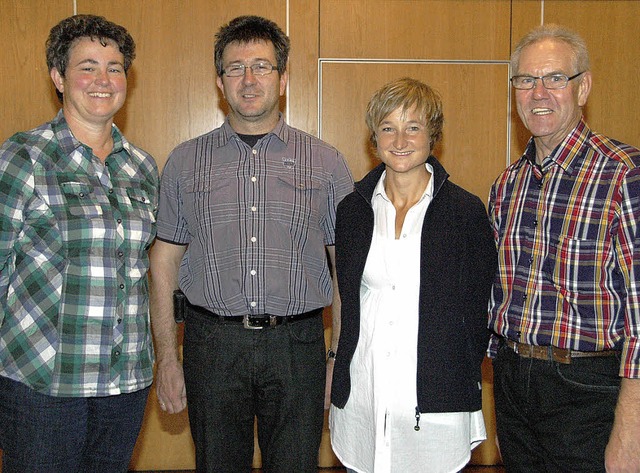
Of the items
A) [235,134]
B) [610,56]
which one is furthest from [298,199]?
[610,56]

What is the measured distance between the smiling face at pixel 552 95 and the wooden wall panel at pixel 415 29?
1.61 m

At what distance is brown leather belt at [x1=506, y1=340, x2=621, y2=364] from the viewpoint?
75.7 inches

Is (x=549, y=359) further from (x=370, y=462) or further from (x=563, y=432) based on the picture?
(x=370, y=462)

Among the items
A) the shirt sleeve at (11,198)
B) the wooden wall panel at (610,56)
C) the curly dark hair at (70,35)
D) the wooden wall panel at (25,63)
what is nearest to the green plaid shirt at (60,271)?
the shirt sleeve at (11,198)

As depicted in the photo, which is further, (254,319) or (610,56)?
(610,56)

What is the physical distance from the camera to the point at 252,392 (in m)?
2.36

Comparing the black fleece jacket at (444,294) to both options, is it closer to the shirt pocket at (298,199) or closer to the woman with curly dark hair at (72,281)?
the shirt pocket at (298,199)

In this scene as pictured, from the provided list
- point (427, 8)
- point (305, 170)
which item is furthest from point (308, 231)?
point (427, 8)

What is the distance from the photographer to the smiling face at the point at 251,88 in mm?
2393

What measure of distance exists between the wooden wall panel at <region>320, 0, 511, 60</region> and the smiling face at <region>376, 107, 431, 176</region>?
162cm

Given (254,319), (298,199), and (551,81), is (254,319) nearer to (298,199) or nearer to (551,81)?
(298,199)

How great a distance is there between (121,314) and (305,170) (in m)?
0.88

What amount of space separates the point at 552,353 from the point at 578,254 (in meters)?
0.31

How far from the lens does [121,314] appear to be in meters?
2.09
